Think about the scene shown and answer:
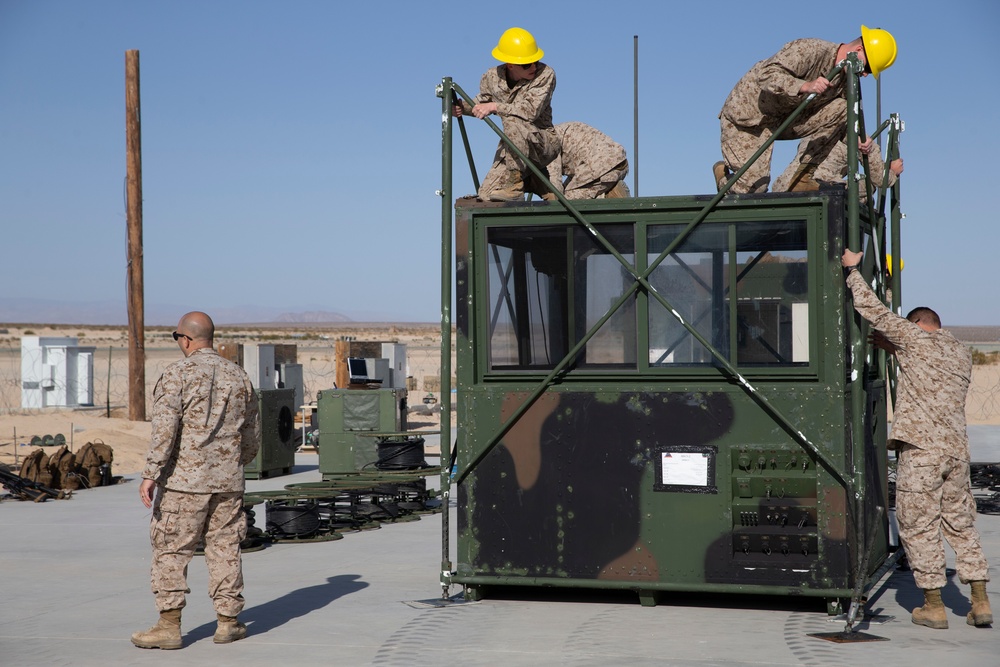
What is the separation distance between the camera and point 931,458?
24.9 feet

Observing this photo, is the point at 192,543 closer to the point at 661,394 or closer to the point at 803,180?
the point at 661,394

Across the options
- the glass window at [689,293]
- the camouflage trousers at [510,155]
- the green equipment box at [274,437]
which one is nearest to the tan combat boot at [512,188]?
the camouflage trousers at [510,155]

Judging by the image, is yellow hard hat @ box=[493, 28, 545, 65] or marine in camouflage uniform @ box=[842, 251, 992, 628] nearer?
marine in camouflage uniform @ box=[842, 251, 992, 628]

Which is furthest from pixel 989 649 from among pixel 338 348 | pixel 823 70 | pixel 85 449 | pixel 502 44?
pixel 338 348

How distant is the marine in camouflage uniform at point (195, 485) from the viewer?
713 centimetres

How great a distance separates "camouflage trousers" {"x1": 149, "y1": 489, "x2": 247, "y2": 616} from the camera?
23.5ft

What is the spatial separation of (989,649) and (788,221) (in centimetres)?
287

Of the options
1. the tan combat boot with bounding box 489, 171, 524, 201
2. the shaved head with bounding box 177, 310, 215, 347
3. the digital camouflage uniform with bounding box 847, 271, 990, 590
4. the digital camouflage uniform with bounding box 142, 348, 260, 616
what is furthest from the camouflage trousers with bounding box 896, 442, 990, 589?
the shaved head with bounding box 177, 310, 215, 347

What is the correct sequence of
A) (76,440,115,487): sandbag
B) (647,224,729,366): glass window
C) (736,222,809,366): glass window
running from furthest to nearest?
(76,440,115,487): sandbag, (647,224,729,366): glass window, (736,222,809,366): glass window

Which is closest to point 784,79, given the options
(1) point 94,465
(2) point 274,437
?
(2) point 274,437

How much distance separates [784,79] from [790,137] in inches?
24.5

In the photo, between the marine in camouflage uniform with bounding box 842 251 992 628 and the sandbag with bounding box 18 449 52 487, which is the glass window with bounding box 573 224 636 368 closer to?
the marine in camouflage uniform with bounding box 842 251 992 628

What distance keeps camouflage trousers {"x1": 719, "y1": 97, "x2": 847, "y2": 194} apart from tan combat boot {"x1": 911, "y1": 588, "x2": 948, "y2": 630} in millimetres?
3253

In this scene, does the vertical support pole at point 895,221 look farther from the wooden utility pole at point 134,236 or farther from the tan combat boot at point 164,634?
the wooden utility pole at point 134,236
